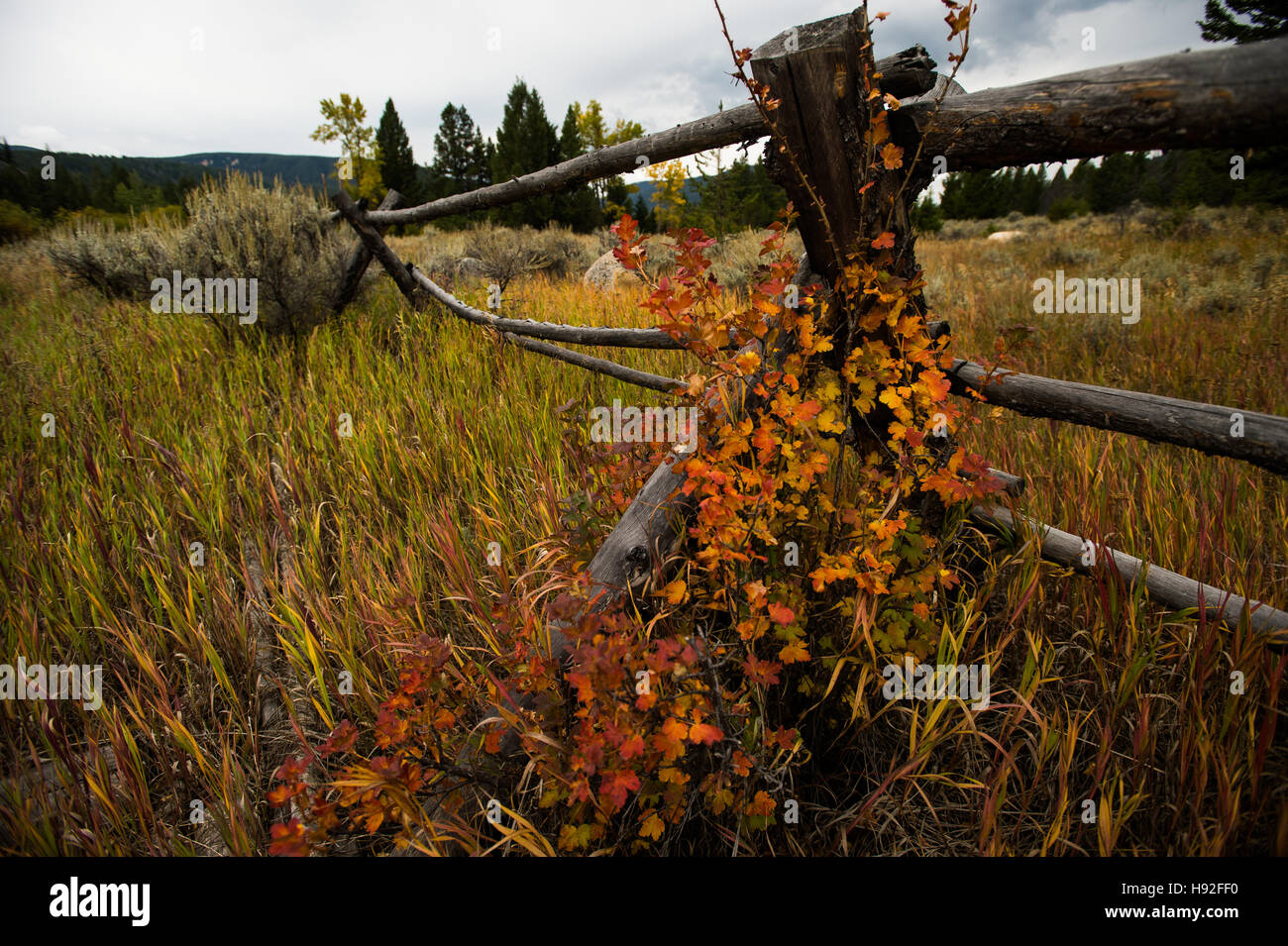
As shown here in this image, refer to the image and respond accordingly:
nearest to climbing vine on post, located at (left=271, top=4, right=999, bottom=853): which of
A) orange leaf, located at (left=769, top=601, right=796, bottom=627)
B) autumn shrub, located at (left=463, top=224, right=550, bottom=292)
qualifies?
orange leaf, located at (left=769, top=601, right=796, bottom=627)

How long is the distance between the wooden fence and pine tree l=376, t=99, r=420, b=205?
163ft

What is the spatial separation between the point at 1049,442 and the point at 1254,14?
11648 millimetres

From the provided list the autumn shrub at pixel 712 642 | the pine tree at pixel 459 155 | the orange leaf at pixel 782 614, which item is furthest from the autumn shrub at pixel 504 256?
the pine tree at pixel 459 155

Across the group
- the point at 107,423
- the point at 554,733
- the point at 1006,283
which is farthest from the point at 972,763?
the point at 1006,283

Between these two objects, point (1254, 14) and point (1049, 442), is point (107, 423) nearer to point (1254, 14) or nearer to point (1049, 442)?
point (1049, 442)

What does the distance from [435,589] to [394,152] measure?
176 ft

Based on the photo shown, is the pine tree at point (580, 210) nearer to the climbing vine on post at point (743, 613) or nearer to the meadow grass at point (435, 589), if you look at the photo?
the meadow grass at point (435, 589)

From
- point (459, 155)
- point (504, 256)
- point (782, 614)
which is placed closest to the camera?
point (782, 614)

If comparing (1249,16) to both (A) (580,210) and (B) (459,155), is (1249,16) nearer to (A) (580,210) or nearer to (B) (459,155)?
(A) (580,210)

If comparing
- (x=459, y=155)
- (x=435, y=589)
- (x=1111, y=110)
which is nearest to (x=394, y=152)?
(x=459, y=155)

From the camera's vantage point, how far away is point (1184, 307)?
5609 millimetres

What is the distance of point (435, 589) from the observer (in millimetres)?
2266

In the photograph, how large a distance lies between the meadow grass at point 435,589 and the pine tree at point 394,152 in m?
47.7
